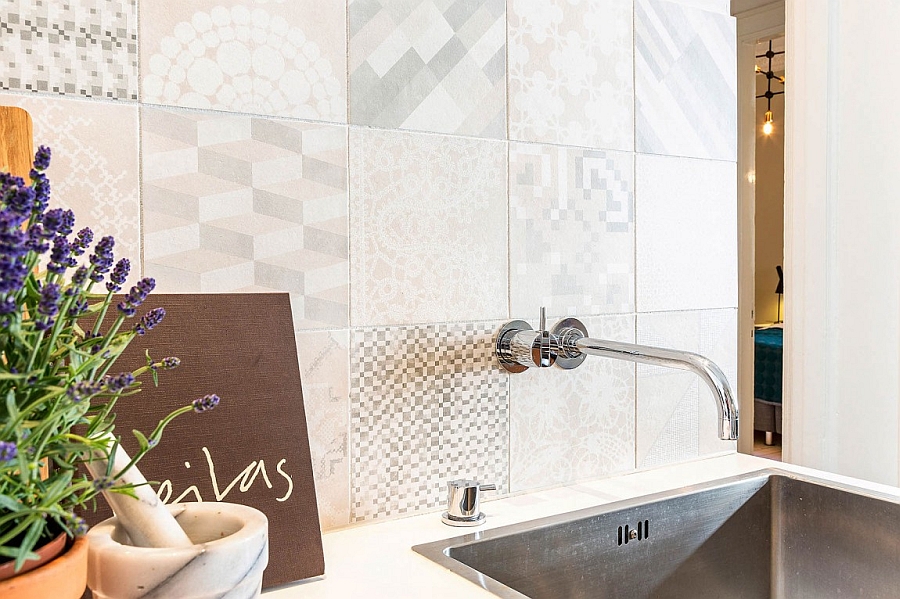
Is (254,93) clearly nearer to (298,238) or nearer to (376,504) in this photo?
(298,238)

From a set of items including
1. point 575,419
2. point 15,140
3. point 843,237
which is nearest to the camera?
point 15,140

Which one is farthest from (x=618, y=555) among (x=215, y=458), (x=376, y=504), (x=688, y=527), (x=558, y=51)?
(x=558, y=51)

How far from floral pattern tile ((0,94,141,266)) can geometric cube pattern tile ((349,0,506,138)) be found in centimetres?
28

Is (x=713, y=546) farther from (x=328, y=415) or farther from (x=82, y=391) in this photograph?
(x=82, y=391)

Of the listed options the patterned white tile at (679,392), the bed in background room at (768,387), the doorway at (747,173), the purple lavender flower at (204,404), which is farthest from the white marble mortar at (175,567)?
the bed in background room at (768,387)

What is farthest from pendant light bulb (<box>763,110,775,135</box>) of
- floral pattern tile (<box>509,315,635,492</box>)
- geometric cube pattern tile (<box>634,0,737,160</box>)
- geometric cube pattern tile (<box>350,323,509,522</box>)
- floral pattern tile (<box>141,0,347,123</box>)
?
floral pattern tile (<box>141,0,347,123</box>)

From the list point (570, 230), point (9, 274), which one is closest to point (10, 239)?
point (9, 274)

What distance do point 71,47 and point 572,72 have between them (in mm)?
700

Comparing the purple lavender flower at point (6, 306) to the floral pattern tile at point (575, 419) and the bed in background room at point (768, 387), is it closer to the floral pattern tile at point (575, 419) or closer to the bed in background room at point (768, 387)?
the floral pattern tile at point (575, 419)

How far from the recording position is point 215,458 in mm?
818

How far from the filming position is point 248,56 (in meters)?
0.91

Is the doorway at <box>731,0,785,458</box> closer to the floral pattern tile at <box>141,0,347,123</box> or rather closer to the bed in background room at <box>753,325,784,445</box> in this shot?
the bed in background room at <box>753,325,784,445</box>

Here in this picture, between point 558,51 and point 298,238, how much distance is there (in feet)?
1.67

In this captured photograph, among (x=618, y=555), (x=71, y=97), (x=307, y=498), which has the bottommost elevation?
(x=618, y=555)
